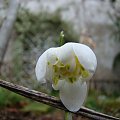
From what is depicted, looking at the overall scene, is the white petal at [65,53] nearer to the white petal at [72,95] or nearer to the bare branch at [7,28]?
the white petal at [72,95]

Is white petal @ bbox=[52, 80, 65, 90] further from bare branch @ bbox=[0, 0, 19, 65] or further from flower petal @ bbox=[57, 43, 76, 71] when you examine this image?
bare branch @ bbox=[0, 0, 19, 65]

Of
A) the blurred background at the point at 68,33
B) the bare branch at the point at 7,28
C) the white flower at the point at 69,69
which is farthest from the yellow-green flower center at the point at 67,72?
the blurred background at the point at 68,33

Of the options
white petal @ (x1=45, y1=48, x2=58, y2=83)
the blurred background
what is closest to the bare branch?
white petal @ (x1=45, y1=48, x2=58, y2=83)

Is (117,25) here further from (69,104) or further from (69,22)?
(69,104)

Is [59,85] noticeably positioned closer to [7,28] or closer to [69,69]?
[69,69]

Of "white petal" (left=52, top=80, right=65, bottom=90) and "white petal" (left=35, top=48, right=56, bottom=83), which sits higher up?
"white petal" (left=35, top=48, right=56, bottom=83)

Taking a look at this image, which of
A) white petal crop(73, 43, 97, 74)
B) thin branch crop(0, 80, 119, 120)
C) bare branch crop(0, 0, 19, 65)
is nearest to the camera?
white petal crop(73, 43, 97, 74)

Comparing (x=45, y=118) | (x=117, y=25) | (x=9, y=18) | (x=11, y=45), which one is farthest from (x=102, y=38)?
(x=9, y=18)
